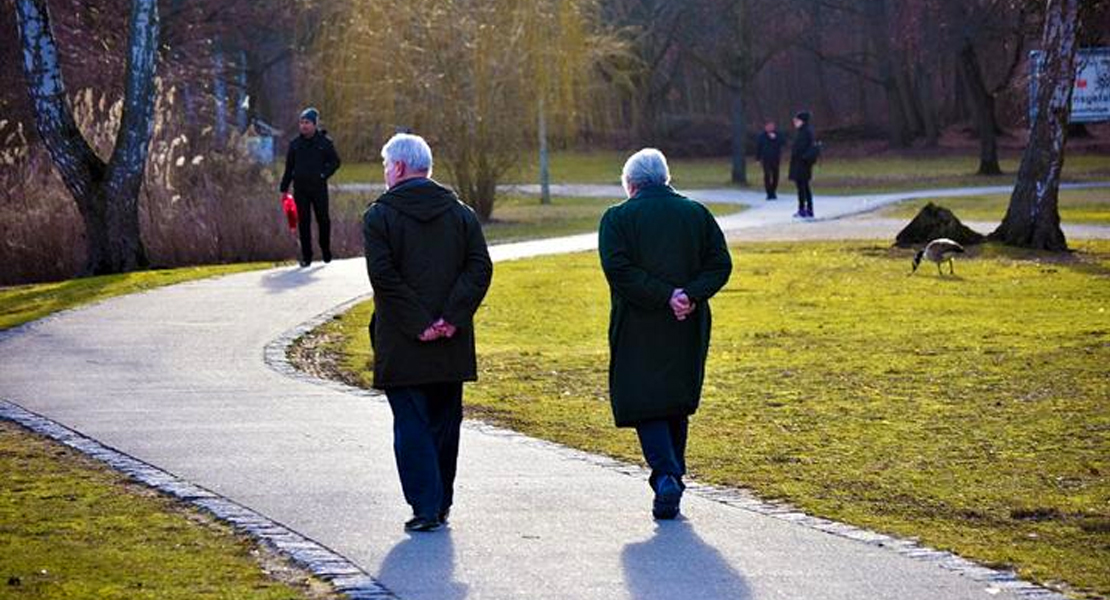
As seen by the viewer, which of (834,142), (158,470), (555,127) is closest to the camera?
(158,470)

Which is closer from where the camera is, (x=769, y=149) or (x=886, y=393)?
(x=886, y=393)

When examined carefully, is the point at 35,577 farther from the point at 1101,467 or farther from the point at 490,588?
the point at 1101,467

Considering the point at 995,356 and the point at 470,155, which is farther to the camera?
the point at 470,155

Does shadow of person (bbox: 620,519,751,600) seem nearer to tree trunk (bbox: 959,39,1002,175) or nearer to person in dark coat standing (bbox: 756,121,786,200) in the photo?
person in dark coat standing (bbox: 756,121,786,200)

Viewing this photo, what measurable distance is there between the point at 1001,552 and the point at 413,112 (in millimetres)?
31818

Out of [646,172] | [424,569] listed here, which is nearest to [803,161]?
[646,172]

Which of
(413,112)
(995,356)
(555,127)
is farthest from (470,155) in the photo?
(995,356)

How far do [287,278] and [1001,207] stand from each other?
21.9 metres

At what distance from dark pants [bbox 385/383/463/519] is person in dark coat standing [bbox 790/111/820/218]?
97.5 feet

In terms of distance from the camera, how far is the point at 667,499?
9.40 m

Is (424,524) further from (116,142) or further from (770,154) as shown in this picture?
(770,154)

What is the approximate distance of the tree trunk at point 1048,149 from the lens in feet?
94.2

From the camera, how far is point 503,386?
15219 mm

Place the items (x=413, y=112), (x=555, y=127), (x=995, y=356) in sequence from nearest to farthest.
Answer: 1. (x=995, y=356)
2. (x=413, y=112)
3. (x=555, y=127)
